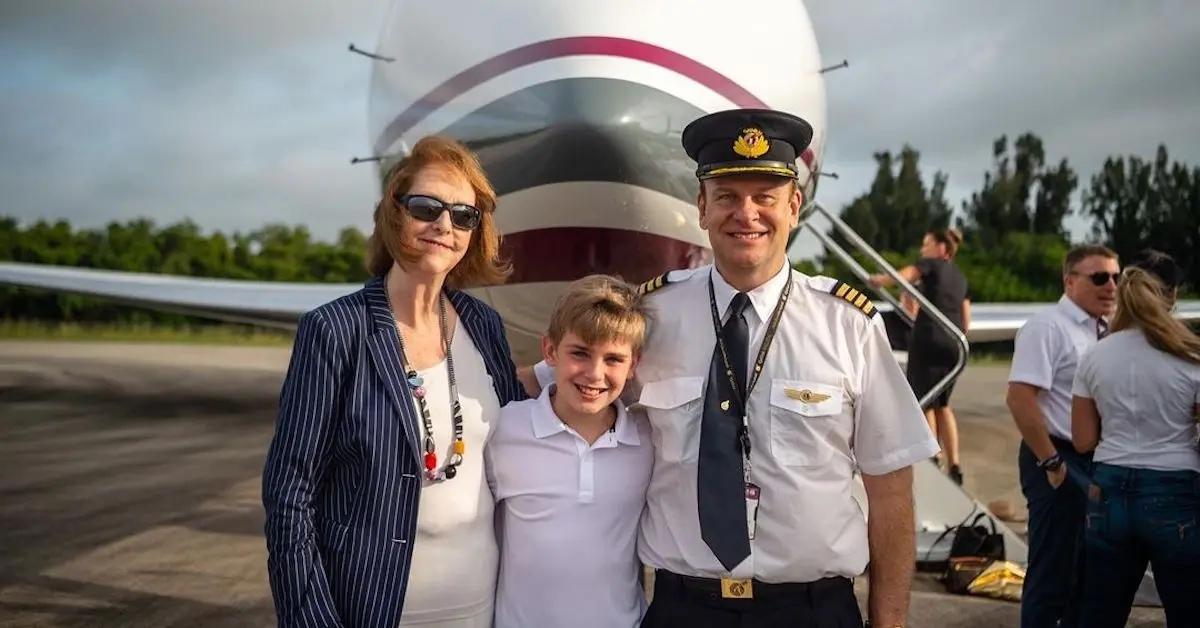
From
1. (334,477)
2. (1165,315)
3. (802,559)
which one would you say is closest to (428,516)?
(334,477)

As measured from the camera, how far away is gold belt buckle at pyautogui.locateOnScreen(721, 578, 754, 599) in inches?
77.2

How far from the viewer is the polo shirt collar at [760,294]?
2070 mm

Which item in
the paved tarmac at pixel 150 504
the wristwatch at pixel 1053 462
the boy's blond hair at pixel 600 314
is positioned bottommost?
the paved tarmac at pixel 150 504

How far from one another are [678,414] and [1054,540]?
8.51 feet

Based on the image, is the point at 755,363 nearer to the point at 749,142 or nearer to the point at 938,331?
the point at 749,142

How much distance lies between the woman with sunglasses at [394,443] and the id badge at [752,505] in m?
0.60

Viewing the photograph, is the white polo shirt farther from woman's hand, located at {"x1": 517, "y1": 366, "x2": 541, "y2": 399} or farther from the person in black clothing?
the person in black clothing

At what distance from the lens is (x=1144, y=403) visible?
3.21 m

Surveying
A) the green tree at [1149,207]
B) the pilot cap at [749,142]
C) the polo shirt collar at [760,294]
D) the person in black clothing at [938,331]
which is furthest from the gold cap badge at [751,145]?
the green tree at [1149,207]

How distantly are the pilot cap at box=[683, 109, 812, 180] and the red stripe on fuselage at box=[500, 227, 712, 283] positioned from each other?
4.27 ft

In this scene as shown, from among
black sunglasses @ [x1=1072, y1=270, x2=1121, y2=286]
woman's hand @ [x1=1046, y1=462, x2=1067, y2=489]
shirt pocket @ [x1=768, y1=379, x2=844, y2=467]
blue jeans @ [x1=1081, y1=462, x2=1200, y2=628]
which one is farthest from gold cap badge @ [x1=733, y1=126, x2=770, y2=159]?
black sunglasses @ [x1=1072, y1=270, x2=1121, y2=286]

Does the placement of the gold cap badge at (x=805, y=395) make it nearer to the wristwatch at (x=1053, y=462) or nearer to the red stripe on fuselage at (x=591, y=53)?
the red stripe on fuselage at (x=591, y=53)

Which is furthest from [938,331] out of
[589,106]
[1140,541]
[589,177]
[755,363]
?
[755,363]

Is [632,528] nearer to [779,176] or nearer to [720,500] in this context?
[720,500]
